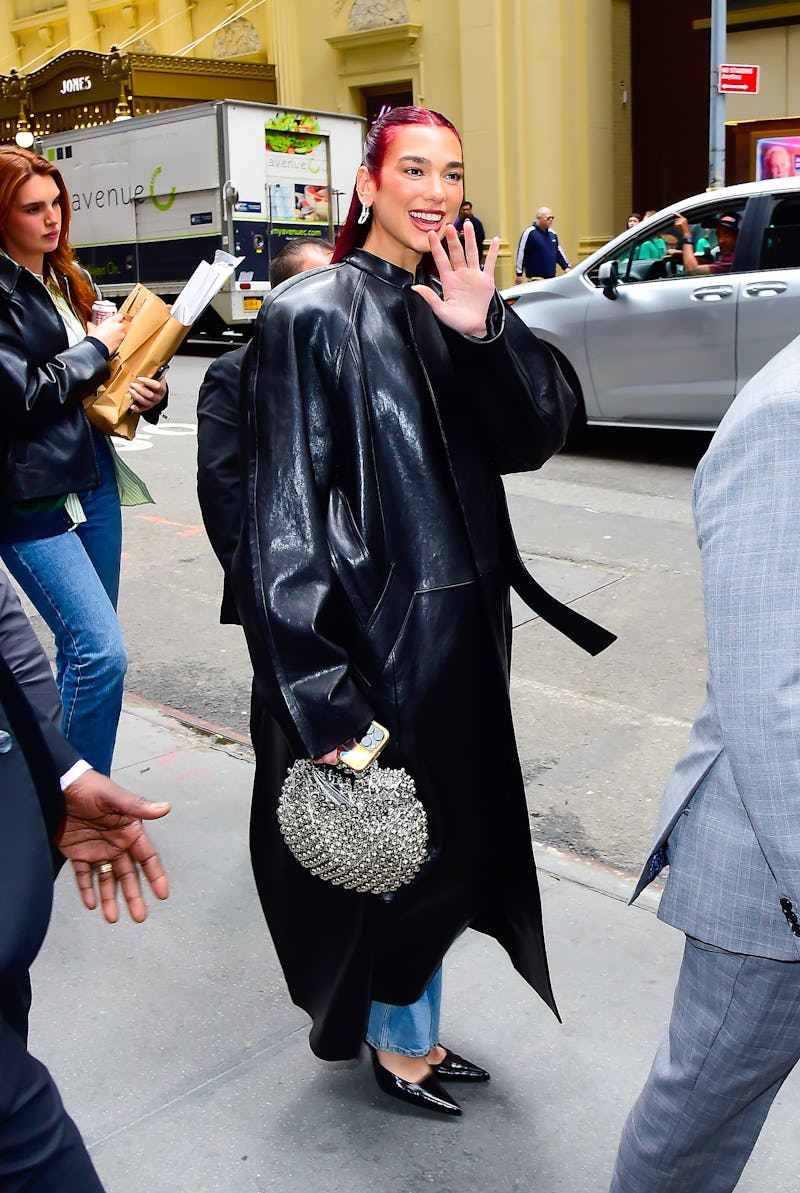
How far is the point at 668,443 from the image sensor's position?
1041cm

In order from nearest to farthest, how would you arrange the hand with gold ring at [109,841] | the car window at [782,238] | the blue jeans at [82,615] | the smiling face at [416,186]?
the hand with gold ring at [109,841] < the smiling face at [416,186] < the blue jeans at [82,615] < the car window at [782,238]

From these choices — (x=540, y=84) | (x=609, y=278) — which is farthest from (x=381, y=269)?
(x=540, y=84)

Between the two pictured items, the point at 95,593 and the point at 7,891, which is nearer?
the point at 7,891

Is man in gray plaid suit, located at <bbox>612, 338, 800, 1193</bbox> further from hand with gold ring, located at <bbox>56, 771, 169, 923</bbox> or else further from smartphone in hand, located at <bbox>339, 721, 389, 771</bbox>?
hand with gold ring, located at <bbox>56, 771, 169, 923</bbox>

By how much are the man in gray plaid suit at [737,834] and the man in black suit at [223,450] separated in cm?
177

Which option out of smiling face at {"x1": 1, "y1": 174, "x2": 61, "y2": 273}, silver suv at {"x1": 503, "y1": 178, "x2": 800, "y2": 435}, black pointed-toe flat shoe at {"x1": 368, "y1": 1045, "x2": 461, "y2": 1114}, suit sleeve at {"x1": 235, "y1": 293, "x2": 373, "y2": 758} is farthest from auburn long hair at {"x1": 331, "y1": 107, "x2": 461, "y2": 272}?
silver suv at {"x1": 503, "y1": 178, "x2": 800, "y2": 435}

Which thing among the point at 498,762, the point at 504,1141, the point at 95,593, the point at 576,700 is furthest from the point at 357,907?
the point at 576,700

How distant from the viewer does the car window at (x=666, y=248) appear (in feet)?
29.9

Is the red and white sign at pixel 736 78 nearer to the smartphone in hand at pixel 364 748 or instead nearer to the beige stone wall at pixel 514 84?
the beige stone wall at pixel 514 84

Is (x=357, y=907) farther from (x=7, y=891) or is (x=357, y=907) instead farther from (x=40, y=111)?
(x=40, y=111)

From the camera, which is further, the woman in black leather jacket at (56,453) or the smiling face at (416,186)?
the woman in black leather jacket at (56,453)

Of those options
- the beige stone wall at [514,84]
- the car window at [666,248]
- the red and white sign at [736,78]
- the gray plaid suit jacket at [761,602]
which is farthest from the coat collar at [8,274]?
the beige stone wall at [514,84]

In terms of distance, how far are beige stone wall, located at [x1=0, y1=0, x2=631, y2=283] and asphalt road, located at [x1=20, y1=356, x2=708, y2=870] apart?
462 inches

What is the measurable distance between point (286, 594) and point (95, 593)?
1439 mm
